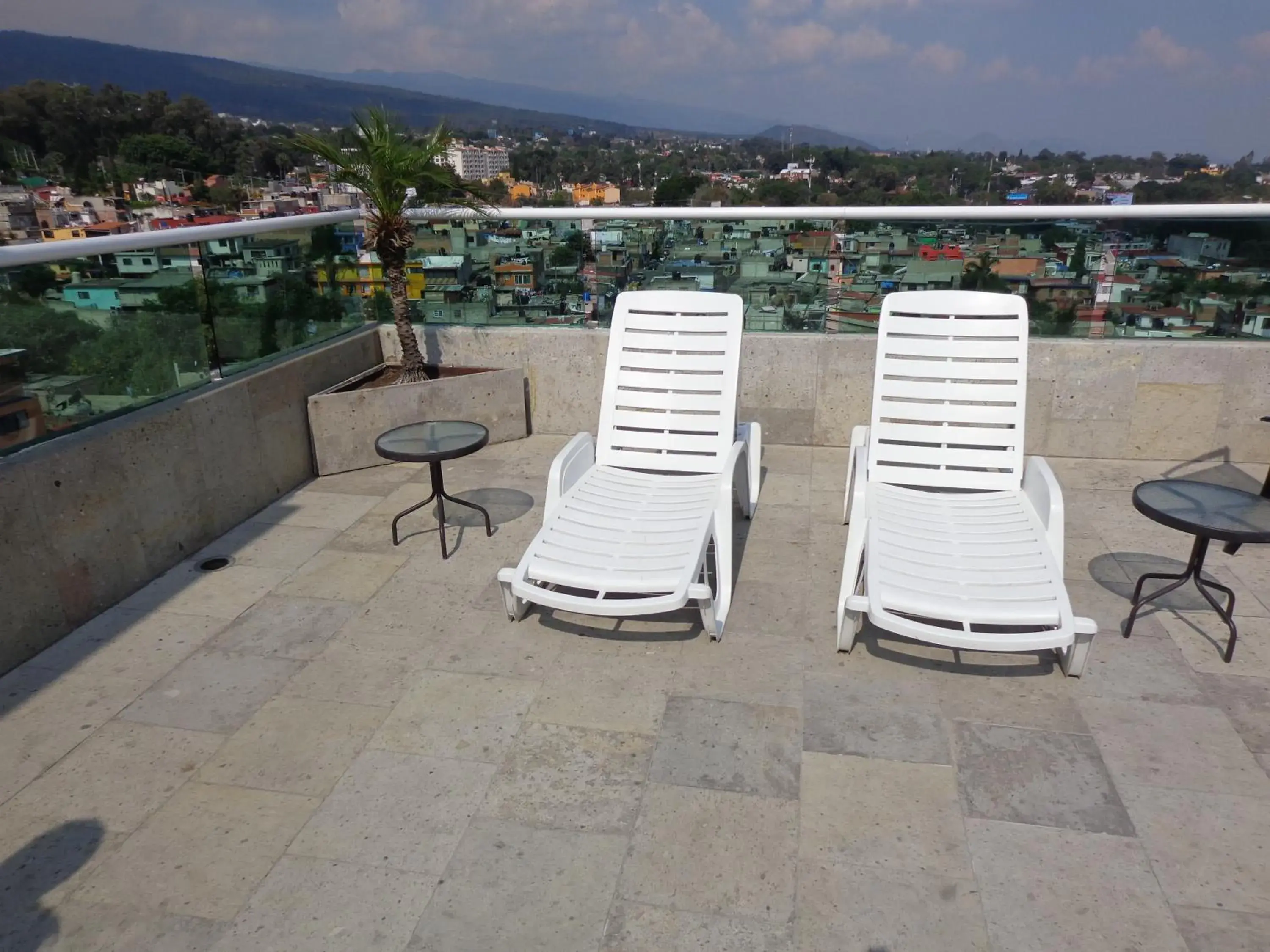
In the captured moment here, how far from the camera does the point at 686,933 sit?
217cm

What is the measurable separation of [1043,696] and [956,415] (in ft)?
5.35

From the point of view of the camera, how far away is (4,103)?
41.9 m

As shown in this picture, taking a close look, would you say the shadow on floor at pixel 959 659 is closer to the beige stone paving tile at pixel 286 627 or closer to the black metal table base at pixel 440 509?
the black metal table base at pixel 440 509

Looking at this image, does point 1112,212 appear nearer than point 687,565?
No

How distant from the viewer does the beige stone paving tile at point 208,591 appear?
395 cm

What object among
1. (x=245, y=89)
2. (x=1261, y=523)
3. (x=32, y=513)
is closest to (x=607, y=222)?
(x=32, y=513)

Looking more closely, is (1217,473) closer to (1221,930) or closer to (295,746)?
(1221,930)

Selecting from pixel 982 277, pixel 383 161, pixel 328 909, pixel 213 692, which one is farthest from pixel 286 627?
pixel 982 277

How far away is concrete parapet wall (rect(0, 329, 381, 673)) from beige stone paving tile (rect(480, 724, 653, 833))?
2334mm

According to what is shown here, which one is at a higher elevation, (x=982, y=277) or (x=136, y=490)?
(x=982, y=277)

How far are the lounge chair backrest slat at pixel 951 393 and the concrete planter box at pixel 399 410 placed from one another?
9.48ft

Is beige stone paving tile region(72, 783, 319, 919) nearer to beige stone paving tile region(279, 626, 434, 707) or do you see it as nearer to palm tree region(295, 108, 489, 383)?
beige stone paving tile region(279, 626, 434, 707)

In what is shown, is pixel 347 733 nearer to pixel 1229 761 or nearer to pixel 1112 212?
pixel 1229 761

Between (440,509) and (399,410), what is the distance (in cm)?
161
